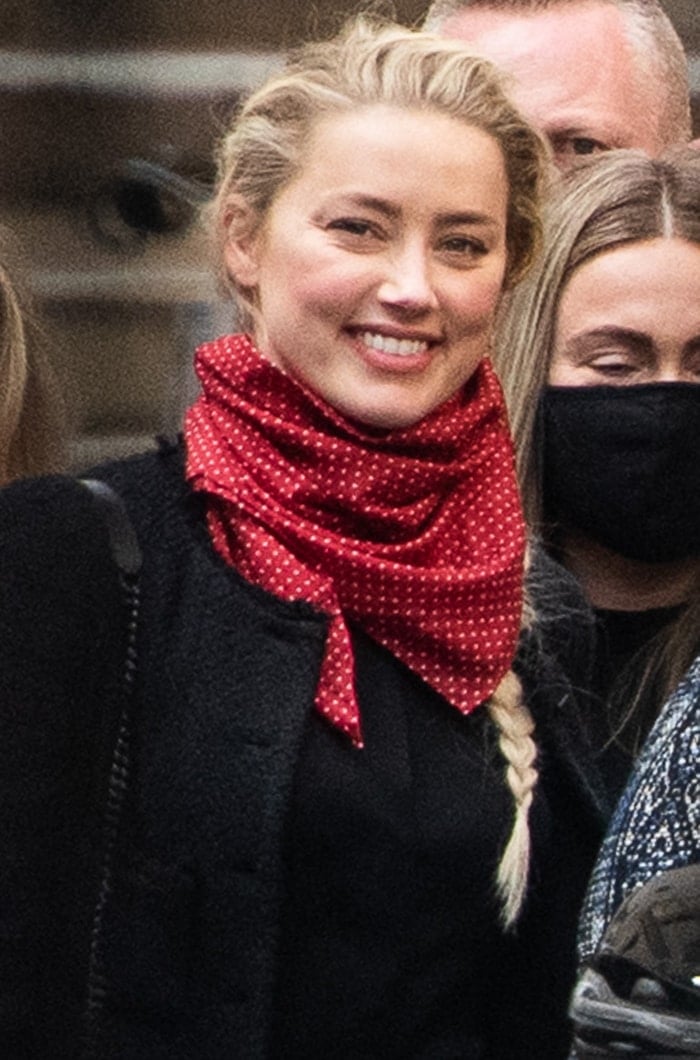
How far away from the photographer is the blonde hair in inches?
125

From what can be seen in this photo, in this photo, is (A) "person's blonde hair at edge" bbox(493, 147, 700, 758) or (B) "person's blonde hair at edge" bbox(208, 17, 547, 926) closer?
(B) "person's blonde hair at edge" bbox(208, 17, 547, 926)

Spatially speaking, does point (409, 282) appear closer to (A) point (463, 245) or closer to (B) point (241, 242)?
(A) point (463, 245)

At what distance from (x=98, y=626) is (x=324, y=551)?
0.30 meters

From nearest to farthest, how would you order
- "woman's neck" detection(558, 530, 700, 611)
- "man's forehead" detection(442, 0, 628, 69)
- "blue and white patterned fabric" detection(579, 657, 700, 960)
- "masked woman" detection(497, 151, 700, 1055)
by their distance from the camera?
"blue and white patterned fabric" detection(579, 657, 700, 960) → "masked woman" detection(497, 151, 700, 1055) → "woman's neck" detection(558, 530, 700, 611) → "man's forehead" detection(442, 0, 628, 69)

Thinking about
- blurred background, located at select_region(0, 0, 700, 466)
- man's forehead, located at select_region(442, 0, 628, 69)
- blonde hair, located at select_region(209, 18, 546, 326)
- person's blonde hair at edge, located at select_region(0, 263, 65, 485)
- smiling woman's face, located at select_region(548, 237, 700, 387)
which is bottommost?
blurred background, located at select_region(0, 0, 700, 466)

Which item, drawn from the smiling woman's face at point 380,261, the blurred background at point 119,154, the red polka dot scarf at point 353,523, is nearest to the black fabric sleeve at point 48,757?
the red polka dot scarf at point 353,523

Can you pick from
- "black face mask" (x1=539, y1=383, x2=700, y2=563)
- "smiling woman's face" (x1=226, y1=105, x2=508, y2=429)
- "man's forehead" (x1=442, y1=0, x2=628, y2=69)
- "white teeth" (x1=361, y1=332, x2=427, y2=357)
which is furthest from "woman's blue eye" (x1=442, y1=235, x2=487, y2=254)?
"man's forehead" (x1=442, y1=0, x2=628, y2=69)

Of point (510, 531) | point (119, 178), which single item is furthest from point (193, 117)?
point (510, 531)

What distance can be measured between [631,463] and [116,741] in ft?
2.96

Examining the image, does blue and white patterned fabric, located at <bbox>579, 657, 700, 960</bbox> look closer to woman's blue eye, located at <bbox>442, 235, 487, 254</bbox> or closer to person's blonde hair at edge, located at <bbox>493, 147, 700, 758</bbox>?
woman's blue eye, located at <bbox>442, 235, 487, 254</bbox>

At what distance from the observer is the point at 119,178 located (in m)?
6.41

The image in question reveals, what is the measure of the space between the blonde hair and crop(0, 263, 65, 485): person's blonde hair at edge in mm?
496

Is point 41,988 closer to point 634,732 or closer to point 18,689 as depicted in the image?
point 18,689

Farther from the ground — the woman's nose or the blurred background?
the woman's nose
